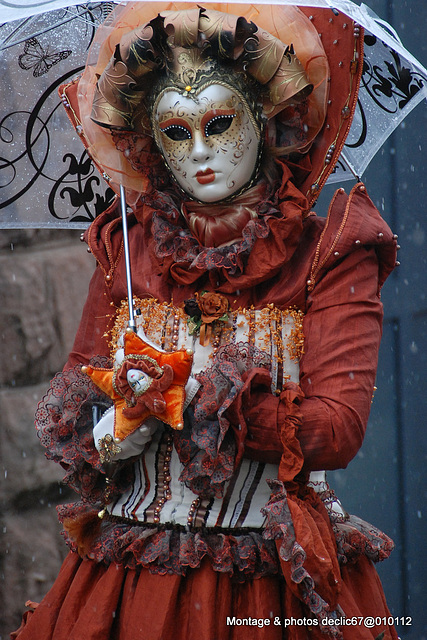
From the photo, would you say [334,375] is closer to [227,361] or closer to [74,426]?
[227,361]

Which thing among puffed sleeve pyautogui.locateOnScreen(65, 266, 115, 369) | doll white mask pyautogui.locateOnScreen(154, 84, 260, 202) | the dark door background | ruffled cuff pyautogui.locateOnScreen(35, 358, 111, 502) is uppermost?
doll white mask pyautogui.locateOnScreen(154, 84, 260, 202)

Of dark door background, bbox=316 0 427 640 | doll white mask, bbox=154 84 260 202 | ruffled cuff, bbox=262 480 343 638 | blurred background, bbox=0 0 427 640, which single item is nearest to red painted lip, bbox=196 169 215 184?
doll white mask, bbox=154 84 260 202

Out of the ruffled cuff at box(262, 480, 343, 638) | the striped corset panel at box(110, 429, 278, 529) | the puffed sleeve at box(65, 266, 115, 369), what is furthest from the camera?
the puffed sleeve at box(65, 266, 115, 369)

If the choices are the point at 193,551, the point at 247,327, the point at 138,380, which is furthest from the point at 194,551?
the point at 247,327

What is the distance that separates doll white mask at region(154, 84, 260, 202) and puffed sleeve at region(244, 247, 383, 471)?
33 cm

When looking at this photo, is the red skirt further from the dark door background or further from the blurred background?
the dark door background

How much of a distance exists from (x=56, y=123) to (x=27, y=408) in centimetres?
126

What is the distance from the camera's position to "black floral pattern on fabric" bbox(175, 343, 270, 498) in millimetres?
1734

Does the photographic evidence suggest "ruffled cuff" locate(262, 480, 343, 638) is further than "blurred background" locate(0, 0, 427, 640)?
No

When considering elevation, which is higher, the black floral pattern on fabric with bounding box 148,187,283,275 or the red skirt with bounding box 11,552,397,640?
the black floral pattern on fabric with bounding box 148,187,283,275

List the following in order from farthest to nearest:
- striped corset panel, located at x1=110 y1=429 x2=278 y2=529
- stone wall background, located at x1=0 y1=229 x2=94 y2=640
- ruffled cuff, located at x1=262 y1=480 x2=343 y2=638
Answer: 1. stone wall background, located at x1=0 y1=229 x2=94 y2=640
2. striped corset panel, located at x1=110 y1=429 x2=278 y2=529
3. ruffled cuff, located at x1=262 y1=480 x2=343 y2=638

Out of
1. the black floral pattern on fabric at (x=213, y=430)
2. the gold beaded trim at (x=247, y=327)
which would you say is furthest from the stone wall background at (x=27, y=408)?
the black floral pattern on fabric at (x=213, y=430)

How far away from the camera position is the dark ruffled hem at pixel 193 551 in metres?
1.77

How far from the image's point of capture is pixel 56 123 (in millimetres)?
2307
